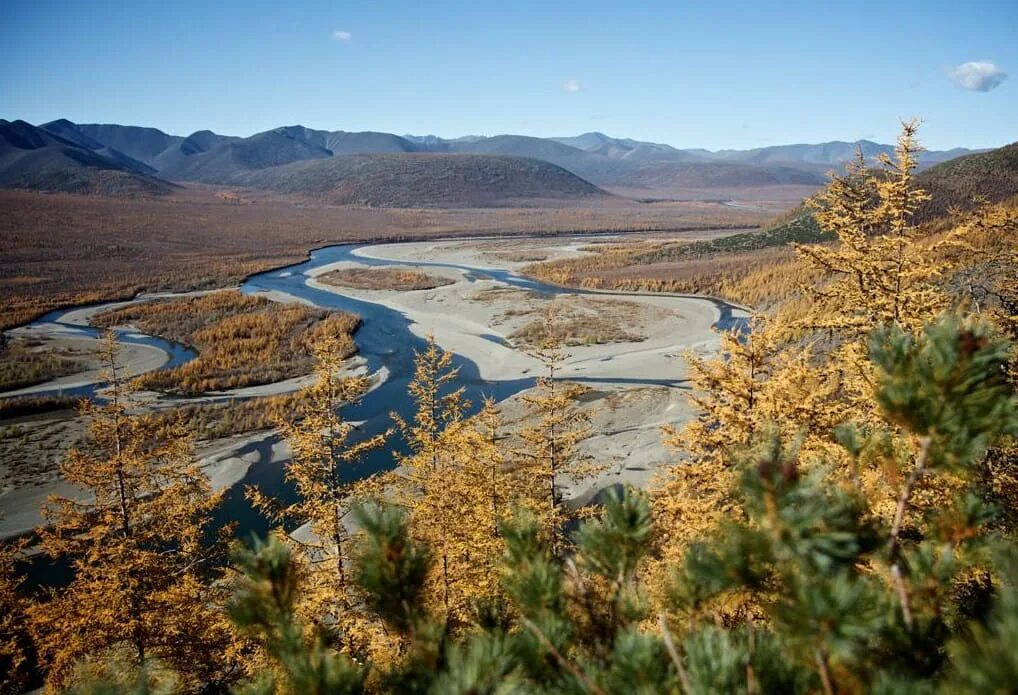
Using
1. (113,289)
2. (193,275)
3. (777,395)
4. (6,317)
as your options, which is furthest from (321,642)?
(193,275)

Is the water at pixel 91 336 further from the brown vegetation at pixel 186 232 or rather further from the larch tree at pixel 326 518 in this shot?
the larch tree at pixel 326 518

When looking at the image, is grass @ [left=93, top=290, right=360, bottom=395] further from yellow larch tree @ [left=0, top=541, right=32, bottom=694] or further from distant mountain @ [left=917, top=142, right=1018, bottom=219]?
distant mountain @ [left=917, top=142, right=1018, bottom=219]

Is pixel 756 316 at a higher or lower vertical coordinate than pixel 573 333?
higher

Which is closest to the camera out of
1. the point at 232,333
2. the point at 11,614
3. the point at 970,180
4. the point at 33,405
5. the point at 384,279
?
the point at 11,614

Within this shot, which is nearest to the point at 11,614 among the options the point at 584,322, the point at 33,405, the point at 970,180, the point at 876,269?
the point at 876,269

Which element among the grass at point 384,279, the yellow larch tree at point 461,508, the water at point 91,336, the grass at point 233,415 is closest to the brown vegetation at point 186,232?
the water at point 91,336

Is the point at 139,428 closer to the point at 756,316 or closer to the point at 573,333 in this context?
the point at 756,316

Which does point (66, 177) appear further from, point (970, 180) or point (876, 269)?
point (876, 269)
